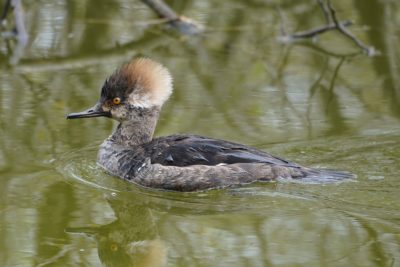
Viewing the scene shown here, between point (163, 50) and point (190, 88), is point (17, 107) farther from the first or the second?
point (163, 50)

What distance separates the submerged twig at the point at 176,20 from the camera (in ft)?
48.3

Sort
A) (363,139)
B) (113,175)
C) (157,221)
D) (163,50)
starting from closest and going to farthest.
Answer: (157,221) < (113,175) < (363,139) < (163,50)

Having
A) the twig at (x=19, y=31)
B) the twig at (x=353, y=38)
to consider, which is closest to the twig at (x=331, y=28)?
the twig at (x=353, y=38)

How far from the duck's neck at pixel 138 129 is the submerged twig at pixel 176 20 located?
212 inches

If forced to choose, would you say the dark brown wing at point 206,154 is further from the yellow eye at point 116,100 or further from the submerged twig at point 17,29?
the submerged twig at point 17,29

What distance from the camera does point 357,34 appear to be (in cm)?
1481

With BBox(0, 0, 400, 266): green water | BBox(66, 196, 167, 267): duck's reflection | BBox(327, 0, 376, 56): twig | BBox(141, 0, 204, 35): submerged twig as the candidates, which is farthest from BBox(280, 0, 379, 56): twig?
BBox(66, 196, 167, 267): duck's reflection

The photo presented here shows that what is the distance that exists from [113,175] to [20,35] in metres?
5.56

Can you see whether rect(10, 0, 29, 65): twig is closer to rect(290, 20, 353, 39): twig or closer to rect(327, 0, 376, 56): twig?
rect(290, 20, 353, 39): twig

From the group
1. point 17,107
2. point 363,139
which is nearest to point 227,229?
point 363,139

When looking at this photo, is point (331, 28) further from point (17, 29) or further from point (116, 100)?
point (116, 100)

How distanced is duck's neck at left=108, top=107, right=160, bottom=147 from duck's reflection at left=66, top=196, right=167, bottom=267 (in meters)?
1.03

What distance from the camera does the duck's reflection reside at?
7.30 m

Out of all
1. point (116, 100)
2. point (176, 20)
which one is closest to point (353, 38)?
point (176, 20)
